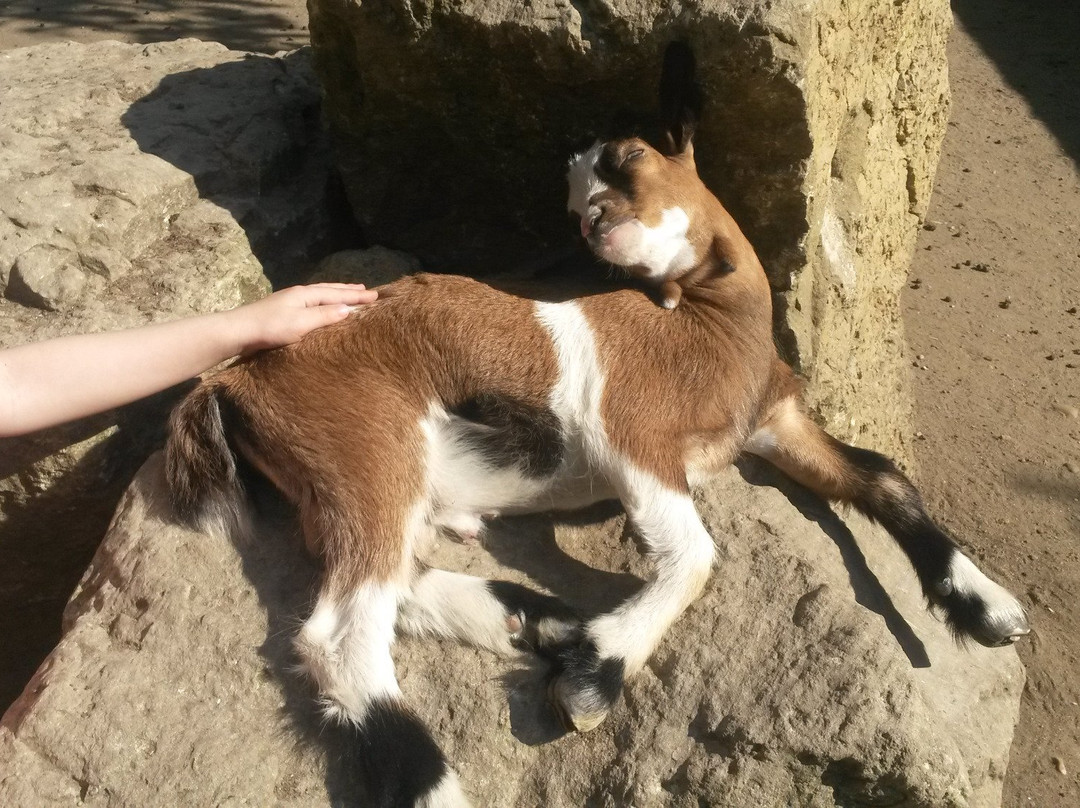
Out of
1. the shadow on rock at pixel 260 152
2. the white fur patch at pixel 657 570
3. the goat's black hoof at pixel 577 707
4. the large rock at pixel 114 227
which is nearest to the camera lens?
the goat's black hoof at pixel 577 707

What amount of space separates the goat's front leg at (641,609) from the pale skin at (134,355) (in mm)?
956

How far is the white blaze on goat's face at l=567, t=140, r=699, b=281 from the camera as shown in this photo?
280 centimetres

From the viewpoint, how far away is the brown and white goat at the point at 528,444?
2.40 metres

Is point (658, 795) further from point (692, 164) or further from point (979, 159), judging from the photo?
point (979, 159)

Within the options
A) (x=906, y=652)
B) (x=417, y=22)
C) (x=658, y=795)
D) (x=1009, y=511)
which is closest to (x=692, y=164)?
(x=417, y=22)

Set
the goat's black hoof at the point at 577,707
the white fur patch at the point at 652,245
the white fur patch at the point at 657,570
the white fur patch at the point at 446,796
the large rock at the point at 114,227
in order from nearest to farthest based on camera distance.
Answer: the white fur patch at the point at 446,796, the goat's black hoof at the point at 577,707, the white fur patch at the point at 657,570, the white fur patch at the point at 652,245, the large rock at the point at 114,227

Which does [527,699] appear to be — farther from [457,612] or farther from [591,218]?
[591,218]

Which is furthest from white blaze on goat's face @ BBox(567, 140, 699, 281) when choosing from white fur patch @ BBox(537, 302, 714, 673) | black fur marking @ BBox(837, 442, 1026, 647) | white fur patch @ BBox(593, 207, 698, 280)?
black fur marking @ BBox(837, 442, 1026, 647)

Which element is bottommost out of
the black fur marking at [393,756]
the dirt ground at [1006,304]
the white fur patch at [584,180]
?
the dirt ground at [1006,304]

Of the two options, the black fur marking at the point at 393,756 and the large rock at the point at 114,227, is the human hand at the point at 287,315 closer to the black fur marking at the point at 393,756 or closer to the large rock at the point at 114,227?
the large rock at the point at 114,227

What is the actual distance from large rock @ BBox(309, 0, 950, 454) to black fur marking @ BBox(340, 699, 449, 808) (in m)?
1.73

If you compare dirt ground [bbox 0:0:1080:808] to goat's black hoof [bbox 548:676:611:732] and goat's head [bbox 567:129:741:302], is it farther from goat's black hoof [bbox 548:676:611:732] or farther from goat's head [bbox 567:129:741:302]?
goat's head [bbox 567:129:741:302]

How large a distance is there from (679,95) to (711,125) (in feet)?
0.68

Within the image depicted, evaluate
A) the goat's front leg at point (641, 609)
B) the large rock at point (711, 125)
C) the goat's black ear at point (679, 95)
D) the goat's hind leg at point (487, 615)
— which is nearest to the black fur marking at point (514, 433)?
the goat's front leg at point (641, 609)
